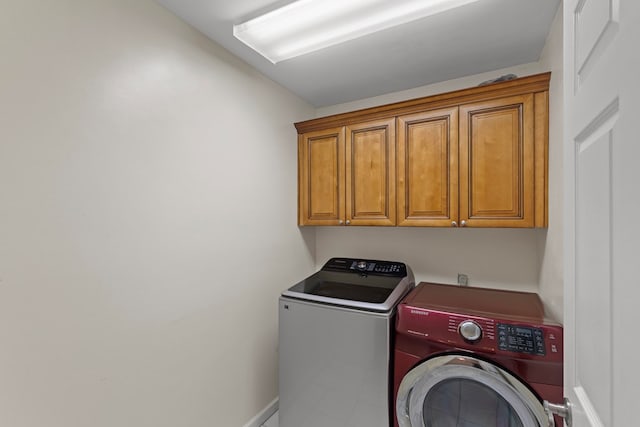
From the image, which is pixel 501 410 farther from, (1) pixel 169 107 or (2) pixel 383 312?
(1) pixel 169 107

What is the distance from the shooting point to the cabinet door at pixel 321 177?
7.16ft

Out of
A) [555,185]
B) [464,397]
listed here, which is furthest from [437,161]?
[464,397]

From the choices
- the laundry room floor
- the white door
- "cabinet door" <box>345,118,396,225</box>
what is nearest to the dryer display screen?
the white door

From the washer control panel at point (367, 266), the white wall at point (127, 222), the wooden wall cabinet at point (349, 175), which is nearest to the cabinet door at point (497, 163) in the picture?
the wooden wall cabinet at point (349, 175)

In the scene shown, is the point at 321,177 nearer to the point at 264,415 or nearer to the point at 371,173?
the point at 371,173

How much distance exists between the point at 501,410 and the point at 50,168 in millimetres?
2093

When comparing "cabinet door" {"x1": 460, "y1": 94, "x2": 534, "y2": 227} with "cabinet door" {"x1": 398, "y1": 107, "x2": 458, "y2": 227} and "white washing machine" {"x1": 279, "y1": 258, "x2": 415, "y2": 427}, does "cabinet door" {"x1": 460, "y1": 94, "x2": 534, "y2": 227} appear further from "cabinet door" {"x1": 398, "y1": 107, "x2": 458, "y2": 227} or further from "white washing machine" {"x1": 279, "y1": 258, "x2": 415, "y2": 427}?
"white washing machine" {"x1": 279, "y1": 258, "x2": 415, "y2": 427}

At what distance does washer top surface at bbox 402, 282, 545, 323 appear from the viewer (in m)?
1.42

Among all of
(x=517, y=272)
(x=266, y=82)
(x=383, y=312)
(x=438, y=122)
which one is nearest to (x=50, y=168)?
(x=266, y=82)

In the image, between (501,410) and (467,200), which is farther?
(467,200)

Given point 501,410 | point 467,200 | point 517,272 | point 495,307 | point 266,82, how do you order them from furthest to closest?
1. point 266,82
2. point 517,272
3. point 467,200
4. point 495,307
5. point 501,410

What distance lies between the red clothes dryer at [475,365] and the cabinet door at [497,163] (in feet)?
1.72

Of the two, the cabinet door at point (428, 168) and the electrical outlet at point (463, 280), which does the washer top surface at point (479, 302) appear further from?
the cabinet door at point (428, 168)

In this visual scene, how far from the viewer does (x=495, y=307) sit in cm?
154
